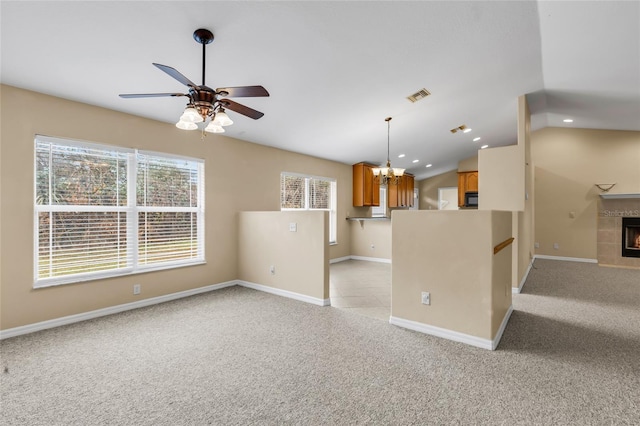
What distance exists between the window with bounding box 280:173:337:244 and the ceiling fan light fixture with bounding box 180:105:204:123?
151 inches

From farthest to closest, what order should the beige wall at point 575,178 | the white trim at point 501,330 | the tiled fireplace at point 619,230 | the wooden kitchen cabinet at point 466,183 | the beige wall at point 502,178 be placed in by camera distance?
the wooden kitchen cabinet at point 466,183 → the beige wall at point 575,178 → the tiled fireplace at point 619,230 → the beige wall at point 502,178 → the white trim at point 501,330

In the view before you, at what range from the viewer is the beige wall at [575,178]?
6859 mm

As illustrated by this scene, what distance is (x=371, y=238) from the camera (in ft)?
25.4

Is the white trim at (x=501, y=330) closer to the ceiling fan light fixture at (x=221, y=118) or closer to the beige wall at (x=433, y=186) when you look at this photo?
the ceiling fan light fixture at (x=221, y=118)

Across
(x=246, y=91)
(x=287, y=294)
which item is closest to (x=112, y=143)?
(x=246, y=91)

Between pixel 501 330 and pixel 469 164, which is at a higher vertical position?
pixel 469 164

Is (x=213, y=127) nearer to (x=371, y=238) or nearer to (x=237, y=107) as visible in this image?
(x=237, y=107)

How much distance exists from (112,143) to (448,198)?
31.7ft

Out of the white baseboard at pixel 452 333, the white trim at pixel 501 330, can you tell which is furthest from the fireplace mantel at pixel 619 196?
the white baseboard at pixel 452 333

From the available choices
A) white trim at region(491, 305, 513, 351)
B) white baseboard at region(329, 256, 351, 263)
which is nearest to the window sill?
white baseboard at region(329, 256, 351, 263)

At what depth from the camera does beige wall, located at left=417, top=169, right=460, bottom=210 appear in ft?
33.6

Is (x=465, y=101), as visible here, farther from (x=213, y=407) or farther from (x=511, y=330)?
(x=213, y=407)

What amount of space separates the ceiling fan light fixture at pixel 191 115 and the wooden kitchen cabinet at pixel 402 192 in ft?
22.9

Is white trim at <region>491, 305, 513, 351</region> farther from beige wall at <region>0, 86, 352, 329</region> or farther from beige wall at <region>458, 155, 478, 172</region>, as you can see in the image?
beige wall at <region>458, 155, 478, 172</region>
